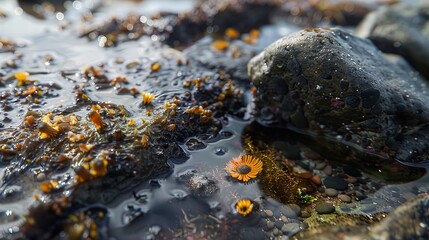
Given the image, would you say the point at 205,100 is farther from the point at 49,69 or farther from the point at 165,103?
the point at 49,69

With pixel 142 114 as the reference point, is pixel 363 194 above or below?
below

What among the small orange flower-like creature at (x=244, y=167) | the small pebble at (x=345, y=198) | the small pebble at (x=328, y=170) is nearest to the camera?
the small pebble at (x=345, y=198)

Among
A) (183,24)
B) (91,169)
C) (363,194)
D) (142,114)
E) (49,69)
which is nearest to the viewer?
(91,169)

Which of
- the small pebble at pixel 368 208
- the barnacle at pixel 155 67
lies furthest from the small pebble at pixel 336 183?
the barnacle at pixel 155 67

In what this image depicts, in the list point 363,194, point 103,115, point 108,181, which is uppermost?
point 103,115

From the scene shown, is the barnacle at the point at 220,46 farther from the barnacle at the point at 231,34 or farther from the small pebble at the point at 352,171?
the small pebble at the point at 352,171

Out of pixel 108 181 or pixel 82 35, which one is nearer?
pixel 108 181

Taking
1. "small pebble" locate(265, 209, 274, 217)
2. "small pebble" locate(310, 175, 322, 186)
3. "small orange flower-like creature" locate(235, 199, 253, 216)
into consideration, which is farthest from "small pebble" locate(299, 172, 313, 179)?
"small orange flower-like creature" locate(235, 199, 253, 216)

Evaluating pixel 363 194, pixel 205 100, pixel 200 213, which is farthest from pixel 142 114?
pixel 363 194
